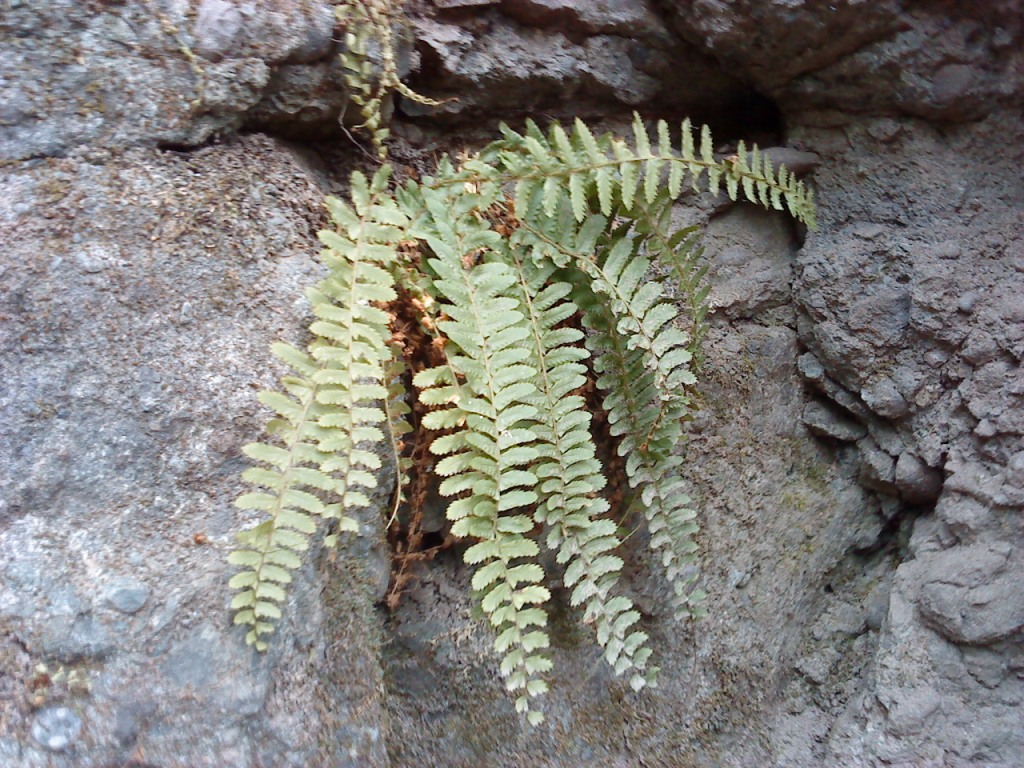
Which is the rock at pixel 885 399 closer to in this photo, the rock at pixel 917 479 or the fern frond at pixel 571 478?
the rock at pixel 917 479

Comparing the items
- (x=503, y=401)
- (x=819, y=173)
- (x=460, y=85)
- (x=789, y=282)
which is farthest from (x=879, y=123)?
(x=503, y=401)

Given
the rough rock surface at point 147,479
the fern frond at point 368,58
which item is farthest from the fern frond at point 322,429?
the fern frond at point 368,58

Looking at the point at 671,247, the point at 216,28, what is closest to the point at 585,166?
the point at 671,247

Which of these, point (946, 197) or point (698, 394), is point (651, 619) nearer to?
point (698, 394)

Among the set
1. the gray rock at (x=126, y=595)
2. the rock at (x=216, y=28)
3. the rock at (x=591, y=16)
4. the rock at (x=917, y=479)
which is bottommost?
the gray rock at (x=126, y=595)

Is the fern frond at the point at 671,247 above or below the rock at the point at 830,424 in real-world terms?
above

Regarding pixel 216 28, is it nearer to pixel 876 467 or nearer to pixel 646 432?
pixel 646 432

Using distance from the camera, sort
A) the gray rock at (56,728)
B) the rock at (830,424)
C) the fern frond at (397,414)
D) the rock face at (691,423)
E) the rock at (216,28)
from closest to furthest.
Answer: the gray rock at (56,728)
the rock face at (691,423)
the fern frond at (397,414)
the rock at (216,28)
the rock at (830,424)
